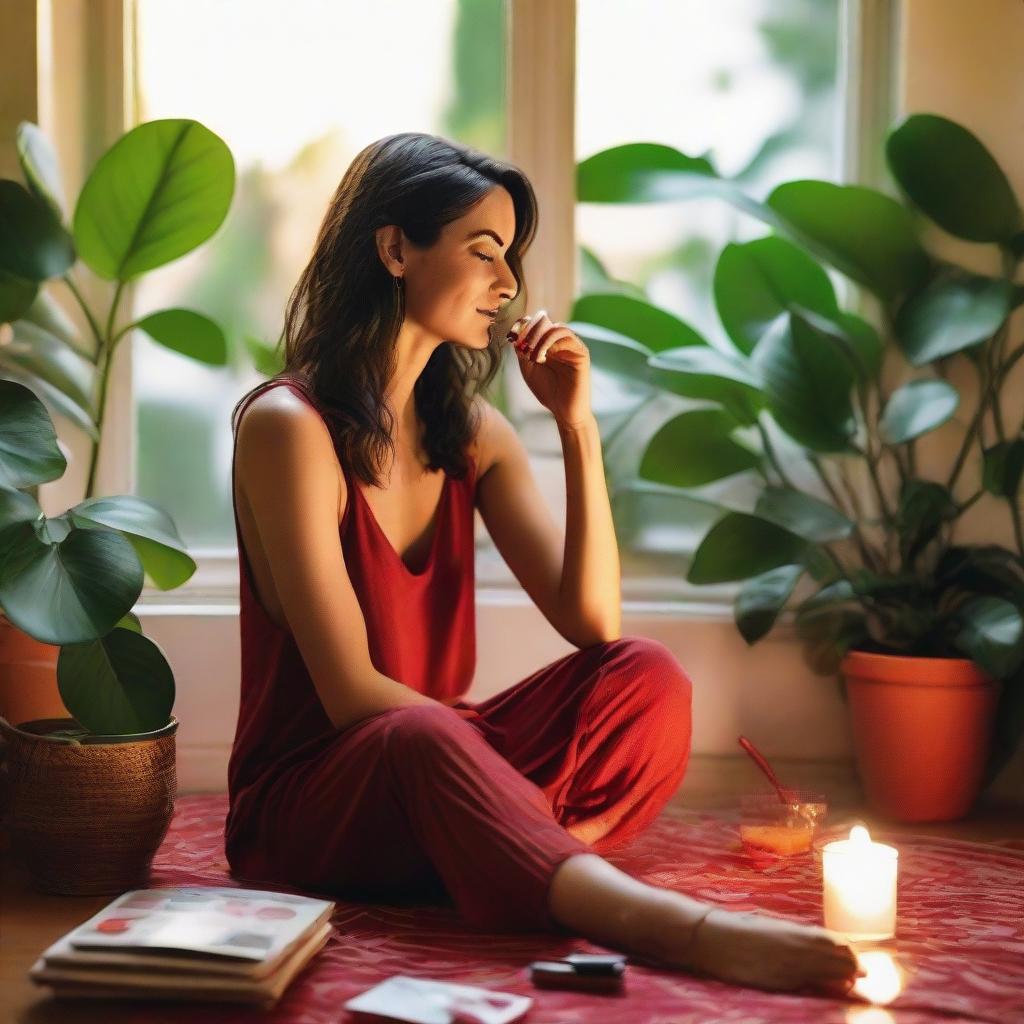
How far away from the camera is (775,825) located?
209 cm

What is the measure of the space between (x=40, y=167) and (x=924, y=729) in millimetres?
1743

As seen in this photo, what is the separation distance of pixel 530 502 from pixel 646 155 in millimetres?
781

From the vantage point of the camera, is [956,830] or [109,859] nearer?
[109,859]

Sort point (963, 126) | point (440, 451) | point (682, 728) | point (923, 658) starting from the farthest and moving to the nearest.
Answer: point (963, 126)
point (923, 658)
point (440, 451)
point (682, 728)

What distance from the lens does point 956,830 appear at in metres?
2.35

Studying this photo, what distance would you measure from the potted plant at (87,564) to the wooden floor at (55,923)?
0.05m

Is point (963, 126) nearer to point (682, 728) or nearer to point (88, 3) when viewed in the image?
point (682, 728)

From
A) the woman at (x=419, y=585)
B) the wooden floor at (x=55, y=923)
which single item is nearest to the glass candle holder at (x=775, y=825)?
the woman at (x=419, y=585)

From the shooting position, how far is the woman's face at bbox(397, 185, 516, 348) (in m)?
Result: 1.98

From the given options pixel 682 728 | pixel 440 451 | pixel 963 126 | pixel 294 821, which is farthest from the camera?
pixel 963 126

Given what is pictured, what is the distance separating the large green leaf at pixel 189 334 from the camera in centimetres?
240

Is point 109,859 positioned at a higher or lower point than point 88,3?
lower

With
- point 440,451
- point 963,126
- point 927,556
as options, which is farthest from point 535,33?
point 927,556

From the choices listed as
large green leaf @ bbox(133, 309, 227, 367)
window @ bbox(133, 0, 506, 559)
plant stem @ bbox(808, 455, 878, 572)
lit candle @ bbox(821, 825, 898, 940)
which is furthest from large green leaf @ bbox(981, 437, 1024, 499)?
large green leaf @ bbox(133, 309, 227, 367)
